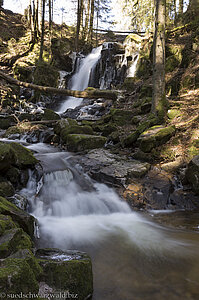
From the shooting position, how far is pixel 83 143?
24.3 ft

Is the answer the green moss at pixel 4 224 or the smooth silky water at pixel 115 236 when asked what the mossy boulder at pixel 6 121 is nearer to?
the smooth silky water at pixel 115 236

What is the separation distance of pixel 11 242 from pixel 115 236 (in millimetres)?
2002

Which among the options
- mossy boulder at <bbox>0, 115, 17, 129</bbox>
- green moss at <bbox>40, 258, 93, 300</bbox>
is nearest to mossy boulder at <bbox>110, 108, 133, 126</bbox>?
mossy boulder at <bbox>0, 115, 17, 129</bbox>

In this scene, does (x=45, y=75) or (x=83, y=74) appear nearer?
(x=45, y=75)

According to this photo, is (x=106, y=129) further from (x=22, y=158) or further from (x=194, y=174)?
(x=194, y=174)

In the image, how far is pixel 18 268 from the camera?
1.49 meters

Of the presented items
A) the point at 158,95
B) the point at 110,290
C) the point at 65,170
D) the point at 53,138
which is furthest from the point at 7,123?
the point at 110,290

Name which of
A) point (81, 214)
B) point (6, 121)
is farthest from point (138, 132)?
point (6, 121)

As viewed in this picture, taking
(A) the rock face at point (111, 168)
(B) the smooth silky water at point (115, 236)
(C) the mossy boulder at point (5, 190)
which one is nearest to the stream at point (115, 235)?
(B) the smooth silky water at point (115, 236)

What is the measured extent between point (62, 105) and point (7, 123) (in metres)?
5.78

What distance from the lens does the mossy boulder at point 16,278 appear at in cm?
137

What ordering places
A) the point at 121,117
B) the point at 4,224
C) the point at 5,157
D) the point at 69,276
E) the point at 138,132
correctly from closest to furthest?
1. the point at 69,276
2. the point at 4,224
3. the point at 5,157
4. the point at 138,132
5. the point at 121,117

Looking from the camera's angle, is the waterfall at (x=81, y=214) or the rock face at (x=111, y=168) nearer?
the waterfall at (x=81, y=214)

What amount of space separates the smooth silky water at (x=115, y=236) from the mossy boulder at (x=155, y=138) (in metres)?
2.02
